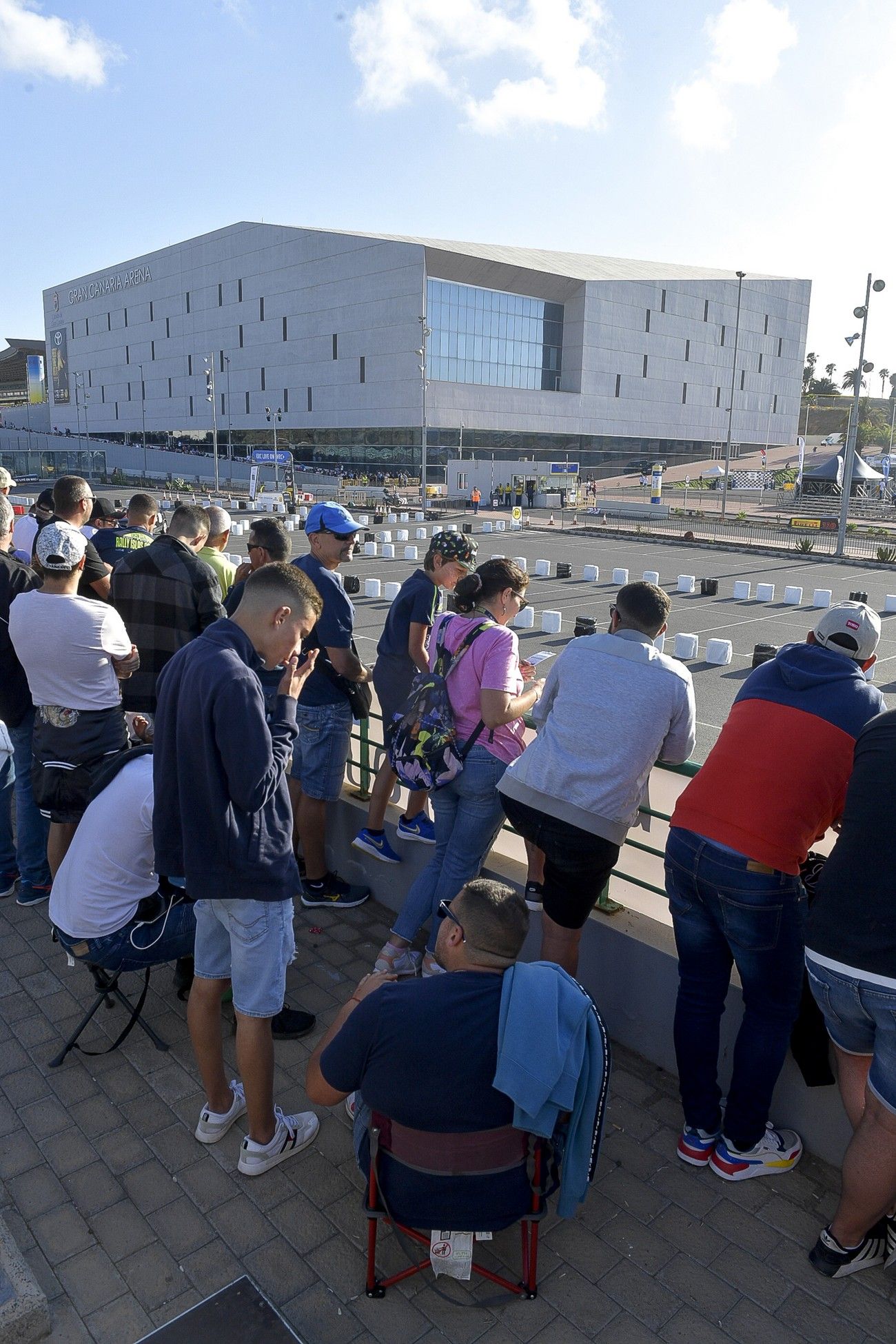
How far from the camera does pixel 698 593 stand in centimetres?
2412

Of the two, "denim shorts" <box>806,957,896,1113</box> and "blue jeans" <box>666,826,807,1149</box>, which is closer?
"denim shorts" <box>806,957,896,1113</box>

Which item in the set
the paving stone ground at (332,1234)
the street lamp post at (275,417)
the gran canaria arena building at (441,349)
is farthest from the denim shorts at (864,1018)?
the gran canaria arena building at (441,349)

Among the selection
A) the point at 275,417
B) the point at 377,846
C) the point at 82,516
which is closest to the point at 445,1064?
the point at 377,846

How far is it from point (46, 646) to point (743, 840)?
10.6 ft

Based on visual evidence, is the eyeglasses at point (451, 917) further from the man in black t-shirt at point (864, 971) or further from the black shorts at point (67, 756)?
the black shorts at point (67, 756)

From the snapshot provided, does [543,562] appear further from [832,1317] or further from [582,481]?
[582,481]

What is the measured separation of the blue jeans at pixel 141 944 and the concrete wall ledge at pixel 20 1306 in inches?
46.1

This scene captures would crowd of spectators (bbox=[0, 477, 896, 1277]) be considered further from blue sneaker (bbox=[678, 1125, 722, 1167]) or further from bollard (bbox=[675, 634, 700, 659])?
bollard (bbox=[675, 634, 700, 659])

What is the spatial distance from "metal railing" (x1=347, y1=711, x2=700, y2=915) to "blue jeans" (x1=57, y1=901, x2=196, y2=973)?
1.38 m

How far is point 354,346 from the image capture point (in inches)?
2494

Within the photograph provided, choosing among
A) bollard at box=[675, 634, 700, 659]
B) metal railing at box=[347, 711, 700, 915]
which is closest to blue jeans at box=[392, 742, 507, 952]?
metal railing at box=[347, 711, 700, 915]

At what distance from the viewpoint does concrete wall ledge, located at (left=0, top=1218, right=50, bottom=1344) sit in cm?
239

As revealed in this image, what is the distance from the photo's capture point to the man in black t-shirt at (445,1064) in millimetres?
2211

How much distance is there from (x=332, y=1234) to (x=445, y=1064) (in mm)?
1130
